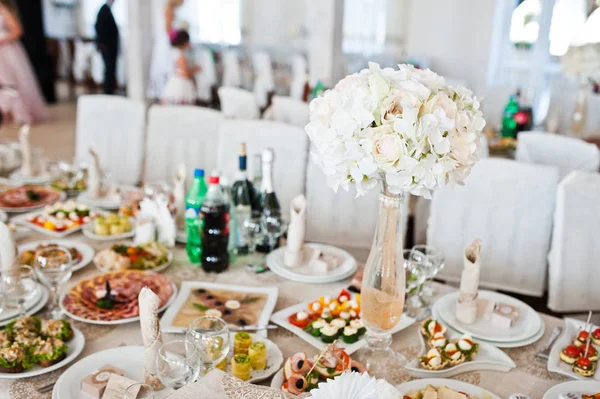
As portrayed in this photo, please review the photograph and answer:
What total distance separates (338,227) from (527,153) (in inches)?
41.1

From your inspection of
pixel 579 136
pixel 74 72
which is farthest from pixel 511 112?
pixel 74 72

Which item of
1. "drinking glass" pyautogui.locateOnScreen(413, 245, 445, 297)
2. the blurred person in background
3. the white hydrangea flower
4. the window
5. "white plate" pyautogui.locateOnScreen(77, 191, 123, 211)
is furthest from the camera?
the window

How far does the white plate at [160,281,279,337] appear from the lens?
1.39m

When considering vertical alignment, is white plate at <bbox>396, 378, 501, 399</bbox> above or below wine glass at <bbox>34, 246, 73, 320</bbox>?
below

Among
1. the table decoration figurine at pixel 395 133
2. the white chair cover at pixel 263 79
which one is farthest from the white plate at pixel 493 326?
the white chair cover at pixel 263 79

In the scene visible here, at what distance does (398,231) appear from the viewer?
49.4 inches

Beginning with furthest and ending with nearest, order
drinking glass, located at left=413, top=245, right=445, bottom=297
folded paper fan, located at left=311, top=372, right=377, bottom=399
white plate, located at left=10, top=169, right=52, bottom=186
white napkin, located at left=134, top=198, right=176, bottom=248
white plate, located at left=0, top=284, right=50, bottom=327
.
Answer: white plate, located at left=10, top=169, right=52, bottom=186
white napkin, located at left=134, top=198, right=176, bottom=248
drinking glass, located at left=413, top=245, right=445, bottom=297
white plate, located at left=0, top=284, right=50, bottom=327
folded paper fan, located at left=311, top=372, right=377, bottom=399

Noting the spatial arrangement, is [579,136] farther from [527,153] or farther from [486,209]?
[486,209]

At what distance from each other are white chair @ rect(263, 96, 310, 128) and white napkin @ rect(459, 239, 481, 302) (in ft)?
6.28

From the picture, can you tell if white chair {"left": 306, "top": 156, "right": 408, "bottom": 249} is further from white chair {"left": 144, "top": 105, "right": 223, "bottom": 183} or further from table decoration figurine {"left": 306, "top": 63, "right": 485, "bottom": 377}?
table decoration figurine {"left": 306, "top": 63, "right": 485, "bottom": 377}

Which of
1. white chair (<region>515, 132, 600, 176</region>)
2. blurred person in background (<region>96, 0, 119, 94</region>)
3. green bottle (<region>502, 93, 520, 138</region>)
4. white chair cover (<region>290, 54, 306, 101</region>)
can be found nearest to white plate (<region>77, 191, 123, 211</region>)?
white chair (<region>515, 132, 600, 176</region>)

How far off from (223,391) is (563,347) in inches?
34.9

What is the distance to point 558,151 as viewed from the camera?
2717mm

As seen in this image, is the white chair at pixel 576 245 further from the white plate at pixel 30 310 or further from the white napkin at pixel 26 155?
the white napkin at pixel 26 155
